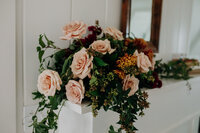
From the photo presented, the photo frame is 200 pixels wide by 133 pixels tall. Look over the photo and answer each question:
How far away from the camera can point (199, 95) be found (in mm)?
1961

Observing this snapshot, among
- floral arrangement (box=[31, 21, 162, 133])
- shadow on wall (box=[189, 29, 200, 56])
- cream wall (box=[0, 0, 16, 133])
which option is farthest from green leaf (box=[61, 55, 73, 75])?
shadow on wall (box=[189, 29, 200, 56])

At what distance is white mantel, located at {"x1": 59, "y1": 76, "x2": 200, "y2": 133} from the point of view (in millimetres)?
925

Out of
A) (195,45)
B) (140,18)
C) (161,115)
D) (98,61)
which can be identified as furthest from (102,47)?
(195,45)

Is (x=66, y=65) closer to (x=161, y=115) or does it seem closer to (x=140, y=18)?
(x=140, y=18)

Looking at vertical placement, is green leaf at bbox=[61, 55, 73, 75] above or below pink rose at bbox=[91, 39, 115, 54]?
below

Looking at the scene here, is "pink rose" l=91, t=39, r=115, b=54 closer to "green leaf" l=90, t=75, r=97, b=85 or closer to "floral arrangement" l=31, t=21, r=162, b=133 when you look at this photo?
"floral arrangement" l=31, t=21, r=162, b=133

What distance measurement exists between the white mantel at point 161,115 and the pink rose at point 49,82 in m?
0.13

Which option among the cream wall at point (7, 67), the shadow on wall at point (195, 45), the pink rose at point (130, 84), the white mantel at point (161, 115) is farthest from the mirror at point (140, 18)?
the shadow on wall at point (195, 45)

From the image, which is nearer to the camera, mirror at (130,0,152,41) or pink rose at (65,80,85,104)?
pink rose at (65,80,85,104)

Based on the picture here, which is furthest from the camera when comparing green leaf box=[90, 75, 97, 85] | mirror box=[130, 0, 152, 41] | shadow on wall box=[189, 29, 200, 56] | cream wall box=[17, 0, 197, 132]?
shadow on wall box=[189, 29, 200, 56]

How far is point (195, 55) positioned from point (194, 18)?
0.47m

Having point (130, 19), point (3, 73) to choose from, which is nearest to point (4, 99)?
point (3, 73)

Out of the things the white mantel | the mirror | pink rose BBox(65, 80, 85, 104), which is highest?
the mirror

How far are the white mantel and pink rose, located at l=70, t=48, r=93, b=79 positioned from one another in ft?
0.49
